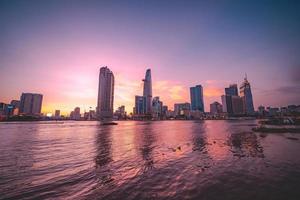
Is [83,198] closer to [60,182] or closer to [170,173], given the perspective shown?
[60,182]

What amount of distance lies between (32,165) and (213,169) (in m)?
19.7

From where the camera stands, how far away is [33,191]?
33.7ft

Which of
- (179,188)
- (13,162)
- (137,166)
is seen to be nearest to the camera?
(179,188)

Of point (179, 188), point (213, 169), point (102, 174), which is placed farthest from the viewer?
point (213, 169)

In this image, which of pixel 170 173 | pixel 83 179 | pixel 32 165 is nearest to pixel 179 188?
pixel 170 173

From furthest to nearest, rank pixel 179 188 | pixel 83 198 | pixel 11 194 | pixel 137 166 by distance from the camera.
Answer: pixel 137 166 < pixel 179 188 < pixel 11 194 < pixel 83 198

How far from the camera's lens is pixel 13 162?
18.3m

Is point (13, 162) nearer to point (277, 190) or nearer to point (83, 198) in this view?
point (83, 198)

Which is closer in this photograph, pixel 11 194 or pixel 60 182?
pixel 11 194

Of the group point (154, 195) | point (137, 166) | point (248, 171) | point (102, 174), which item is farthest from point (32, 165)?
point (248, 171)

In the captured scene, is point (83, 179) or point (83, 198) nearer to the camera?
point (83, 198)

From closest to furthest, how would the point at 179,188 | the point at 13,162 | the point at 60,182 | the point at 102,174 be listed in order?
the point at 179,188 → the point at 60,182 → the point at 102,174 → the point at 13,162

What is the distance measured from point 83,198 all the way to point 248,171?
1468cm

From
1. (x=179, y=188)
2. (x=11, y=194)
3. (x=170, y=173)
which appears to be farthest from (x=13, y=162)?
(x=179, y=188)
